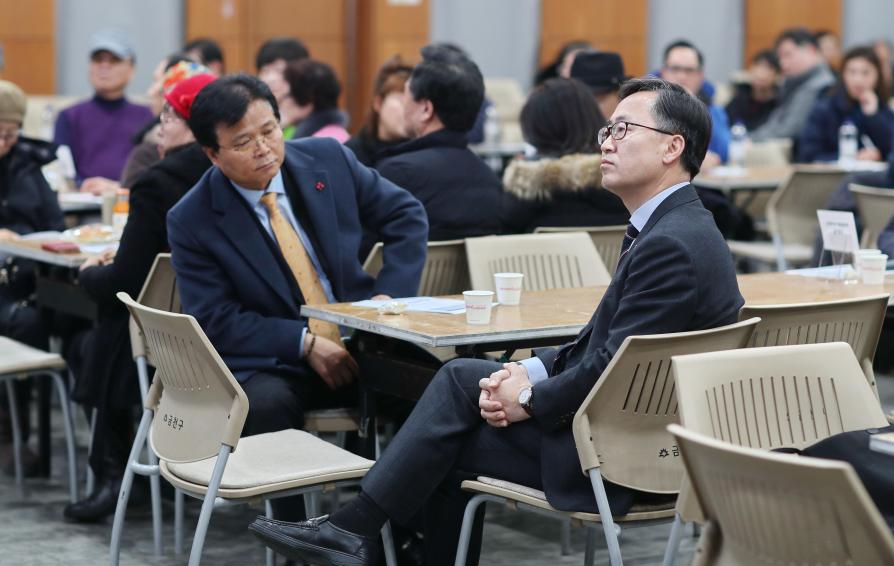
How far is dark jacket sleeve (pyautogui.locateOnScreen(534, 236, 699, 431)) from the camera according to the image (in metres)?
2.90

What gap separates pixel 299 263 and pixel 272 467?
0.89 m

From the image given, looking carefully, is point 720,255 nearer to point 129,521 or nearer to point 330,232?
point 330,232

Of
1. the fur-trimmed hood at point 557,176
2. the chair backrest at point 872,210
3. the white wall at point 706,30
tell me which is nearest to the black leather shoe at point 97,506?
the fur-trimmed hood at point 557,176

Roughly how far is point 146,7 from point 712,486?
1061cm

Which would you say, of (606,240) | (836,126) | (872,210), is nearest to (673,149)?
(606,240)

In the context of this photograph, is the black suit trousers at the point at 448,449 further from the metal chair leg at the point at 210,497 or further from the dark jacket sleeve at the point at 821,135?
the dark jacket sleeve at the point at 821,135

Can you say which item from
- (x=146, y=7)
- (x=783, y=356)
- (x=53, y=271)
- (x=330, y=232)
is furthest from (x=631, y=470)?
(x=146, y=7)

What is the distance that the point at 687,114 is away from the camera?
10.2ft

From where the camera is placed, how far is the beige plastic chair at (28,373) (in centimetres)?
448

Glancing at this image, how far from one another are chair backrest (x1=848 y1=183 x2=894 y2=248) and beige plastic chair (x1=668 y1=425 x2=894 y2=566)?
142 inches

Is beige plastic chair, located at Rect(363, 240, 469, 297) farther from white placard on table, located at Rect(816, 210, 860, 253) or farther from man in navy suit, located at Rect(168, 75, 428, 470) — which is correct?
white placard on table, located at Rect(816, 210, 860, 253)

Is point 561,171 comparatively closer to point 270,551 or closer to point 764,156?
point 270,551

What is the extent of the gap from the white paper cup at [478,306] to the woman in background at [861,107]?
5.44m

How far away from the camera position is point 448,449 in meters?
3.14
